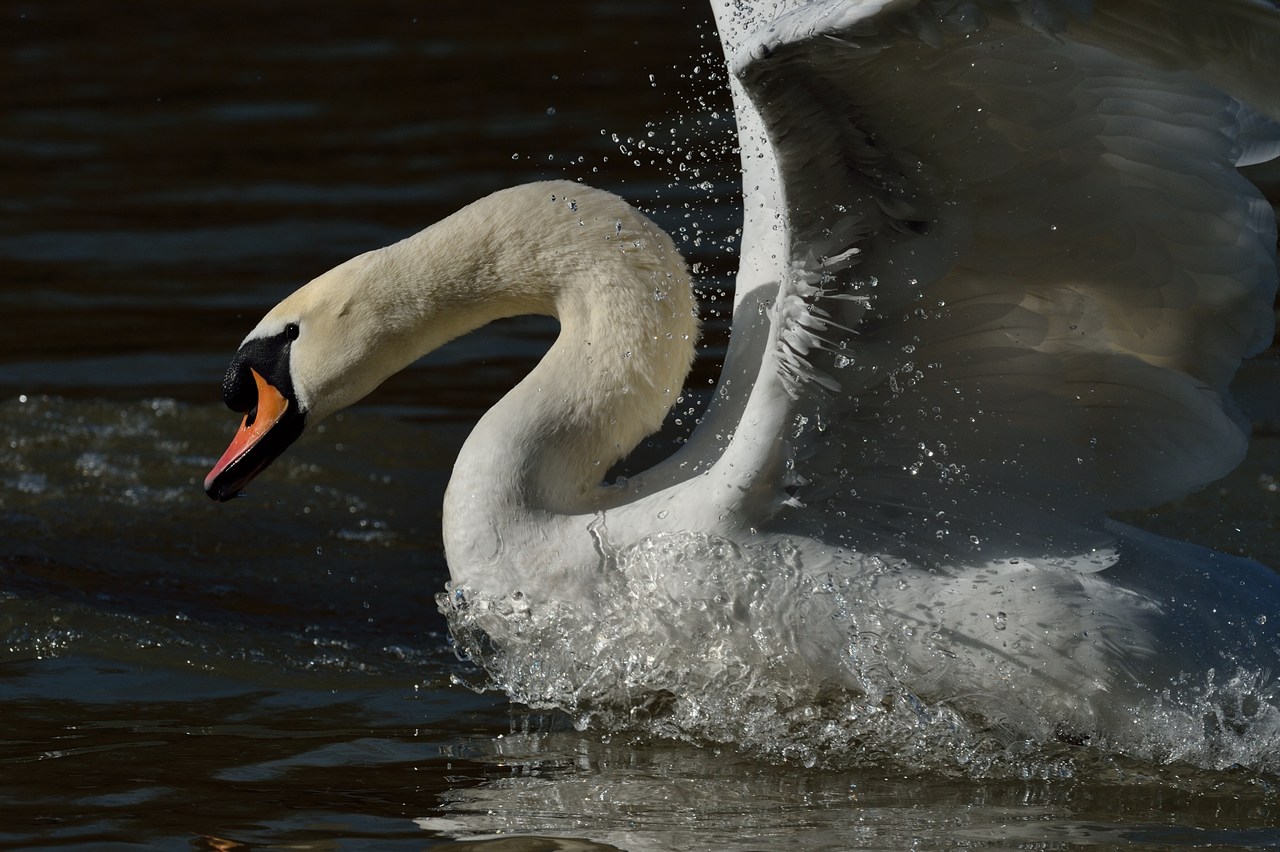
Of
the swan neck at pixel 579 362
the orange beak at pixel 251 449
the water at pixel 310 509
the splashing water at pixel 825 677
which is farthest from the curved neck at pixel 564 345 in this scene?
the water at pixel 310 509

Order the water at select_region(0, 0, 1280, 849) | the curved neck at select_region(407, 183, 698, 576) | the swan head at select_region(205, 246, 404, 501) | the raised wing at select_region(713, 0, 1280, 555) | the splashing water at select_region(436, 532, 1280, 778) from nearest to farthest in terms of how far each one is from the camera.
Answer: the raised wing at select_region(713, 0, 1280, 555) < the water at select_region(0, 0, 1280, 849) < the splashing water at select_region(436, 532, 1280, 778) < the curved neck at select_region(407, 183, 698, 576) < the swan head at select_region(205, 246, 404, 501)

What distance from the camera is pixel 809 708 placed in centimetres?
482

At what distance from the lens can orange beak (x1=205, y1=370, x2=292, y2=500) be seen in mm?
5410

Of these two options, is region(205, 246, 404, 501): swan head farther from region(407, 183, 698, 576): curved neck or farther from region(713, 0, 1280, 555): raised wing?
region(713, 0, 1280, 555): raised wing

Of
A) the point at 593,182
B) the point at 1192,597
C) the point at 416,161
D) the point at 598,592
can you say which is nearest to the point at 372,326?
the point at 598,592

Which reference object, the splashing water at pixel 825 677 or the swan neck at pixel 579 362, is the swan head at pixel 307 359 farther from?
the splashing water at pixel 825 677

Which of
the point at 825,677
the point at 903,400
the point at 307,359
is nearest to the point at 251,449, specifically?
the point at 307,359

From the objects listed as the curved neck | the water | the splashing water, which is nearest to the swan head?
the curved neck

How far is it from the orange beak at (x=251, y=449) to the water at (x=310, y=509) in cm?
53

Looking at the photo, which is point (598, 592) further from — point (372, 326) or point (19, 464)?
point (19, 464)

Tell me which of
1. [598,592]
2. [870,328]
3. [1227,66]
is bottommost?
[598,592]

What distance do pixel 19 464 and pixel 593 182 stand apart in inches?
166

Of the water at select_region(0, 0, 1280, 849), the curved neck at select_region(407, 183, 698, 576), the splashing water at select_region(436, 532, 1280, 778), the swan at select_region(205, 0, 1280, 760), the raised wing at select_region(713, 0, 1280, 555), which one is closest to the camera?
the raised wing at select_region(713, 0, 1280, 555)

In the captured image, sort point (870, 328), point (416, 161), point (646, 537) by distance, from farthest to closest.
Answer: point (416, 161) < point (646, 537) < point (870, 328)
